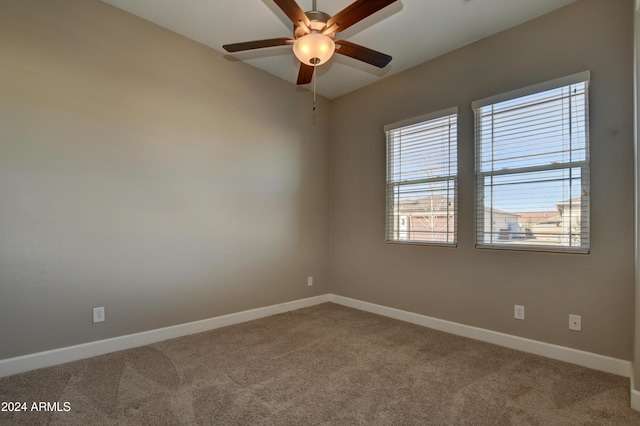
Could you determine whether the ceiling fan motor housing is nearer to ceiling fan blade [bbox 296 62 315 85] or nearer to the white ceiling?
ceiling fan blade [bbox 296 62 315 85]

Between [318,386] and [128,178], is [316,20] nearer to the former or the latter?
[128,178]

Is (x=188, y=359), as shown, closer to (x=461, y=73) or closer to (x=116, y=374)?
(x=116, y=374)

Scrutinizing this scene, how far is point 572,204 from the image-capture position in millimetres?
2441

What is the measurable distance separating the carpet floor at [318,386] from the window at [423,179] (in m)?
1.15

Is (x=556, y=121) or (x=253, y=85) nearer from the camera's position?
(x=556, y=121)

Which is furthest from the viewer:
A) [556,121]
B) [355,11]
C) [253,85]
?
[253,85]

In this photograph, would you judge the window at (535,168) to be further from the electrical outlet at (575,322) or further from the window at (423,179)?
the electrical outlet at (575,322)

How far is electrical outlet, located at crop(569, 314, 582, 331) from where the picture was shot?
2406 millimetres

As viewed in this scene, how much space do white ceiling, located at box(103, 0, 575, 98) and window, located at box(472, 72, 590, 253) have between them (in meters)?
0.65

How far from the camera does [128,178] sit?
2.68 metres

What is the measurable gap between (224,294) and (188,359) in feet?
2.90

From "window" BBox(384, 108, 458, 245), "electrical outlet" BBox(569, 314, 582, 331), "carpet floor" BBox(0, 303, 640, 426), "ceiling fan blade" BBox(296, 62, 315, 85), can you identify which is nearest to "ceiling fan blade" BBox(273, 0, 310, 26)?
"ceiling fan blade" BBox(296, 62, 315, 85)

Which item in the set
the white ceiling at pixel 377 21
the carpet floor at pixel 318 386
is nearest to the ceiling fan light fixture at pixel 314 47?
the white ceiling at pixel 377 21

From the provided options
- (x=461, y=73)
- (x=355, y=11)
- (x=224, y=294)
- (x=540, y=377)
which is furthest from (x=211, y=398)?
(x=461, y=73)
